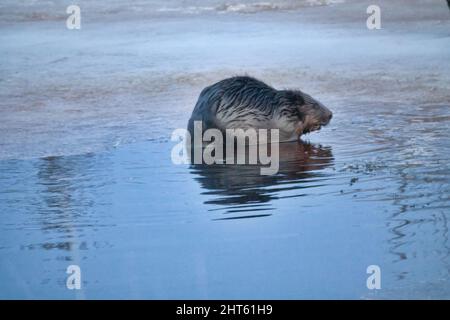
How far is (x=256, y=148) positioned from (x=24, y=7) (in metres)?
7.01

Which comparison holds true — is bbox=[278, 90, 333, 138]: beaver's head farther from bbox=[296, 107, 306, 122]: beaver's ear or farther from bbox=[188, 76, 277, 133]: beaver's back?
bbox=[188, 76, 277, 133]: beaver's back

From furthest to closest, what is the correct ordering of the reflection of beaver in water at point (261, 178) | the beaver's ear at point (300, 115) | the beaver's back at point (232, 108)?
the beaver's ear at point (300, 115)
the beaver's back at point (232, 108)
the reflection of beaver in water at point (261, 178)

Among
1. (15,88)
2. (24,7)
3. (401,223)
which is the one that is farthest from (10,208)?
(24,7)

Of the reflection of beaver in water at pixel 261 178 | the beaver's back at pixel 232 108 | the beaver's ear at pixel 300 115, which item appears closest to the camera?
the reflection of beaver in water at pixel 261 178

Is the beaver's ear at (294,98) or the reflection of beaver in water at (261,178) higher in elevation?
the beaver's ear at (294,98)

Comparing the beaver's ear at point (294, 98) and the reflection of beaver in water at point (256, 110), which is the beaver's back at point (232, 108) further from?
the beaver's ear at point (294, 98)

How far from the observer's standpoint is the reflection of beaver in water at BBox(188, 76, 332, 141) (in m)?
8.08

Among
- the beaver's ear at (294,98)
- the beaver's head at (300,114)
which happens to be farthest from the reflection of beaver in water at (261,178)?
the beaver's ear at (294,98)

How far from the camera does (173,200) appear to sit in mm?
6262

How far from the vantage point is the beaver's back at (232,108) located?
318 inches

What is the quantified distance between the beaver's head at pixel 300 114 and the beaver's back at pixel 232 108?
0.43ft

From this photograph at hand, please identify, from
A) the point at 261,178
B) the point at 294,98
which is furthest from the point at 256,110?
the point at 261,178
